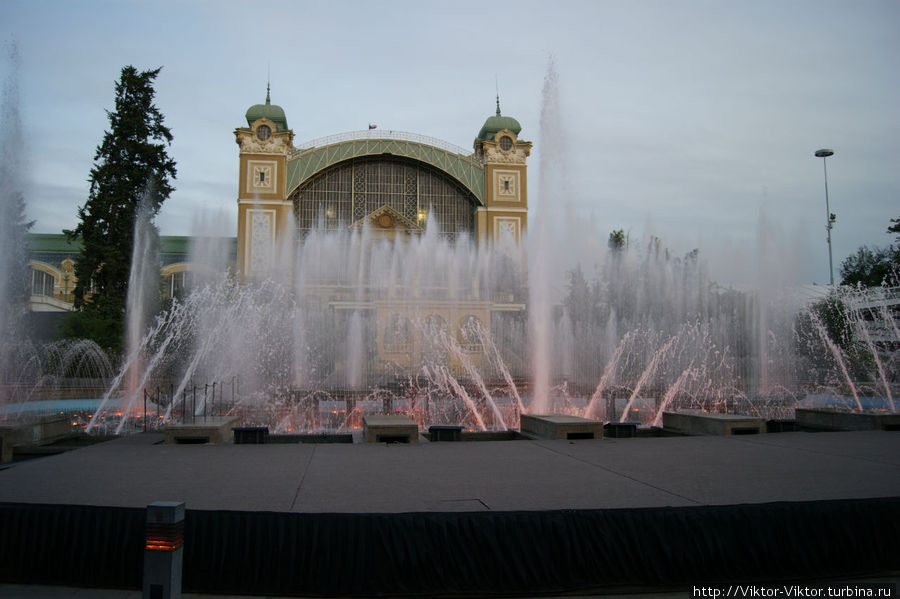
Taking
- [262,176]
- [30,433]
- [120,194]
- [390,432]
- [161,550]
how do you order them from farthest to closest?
[262,176] < [120,194] < [390,432] < [30,433] < [161,550]

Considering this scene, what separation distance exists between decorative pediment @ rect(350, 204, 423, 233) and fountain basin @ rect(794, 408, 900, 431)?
1526 inches

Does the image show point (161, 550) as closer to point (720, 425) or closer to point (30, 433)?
point (30, 433)

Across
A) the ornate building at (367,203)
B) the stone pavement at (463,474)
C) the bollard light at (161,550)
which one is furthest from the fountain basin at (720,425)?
the ornate building at (367,203)

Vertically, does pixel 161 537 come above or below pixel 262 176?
below

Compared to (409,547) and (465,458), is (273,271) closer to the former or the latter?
(465,458)

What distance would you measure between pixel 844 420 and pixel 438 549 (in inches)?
472

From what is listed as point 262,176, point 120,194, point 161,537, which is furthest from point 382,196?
point 161,537

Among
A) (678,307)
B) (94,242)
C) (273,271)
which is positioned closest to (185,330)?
(94,242)

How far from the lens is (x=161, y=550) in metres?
4.46

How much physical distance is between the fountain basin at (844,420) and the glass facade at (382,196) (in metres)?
39.5

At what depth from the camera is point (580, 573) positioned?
5.34 metres

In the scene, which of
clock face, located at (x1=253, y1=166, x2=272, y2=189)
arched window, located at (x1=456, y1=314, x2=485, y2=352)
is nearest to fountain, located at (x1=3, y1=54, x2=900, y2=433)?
arched window, located at (x1=456, y1=314, x2=485, y2=352)

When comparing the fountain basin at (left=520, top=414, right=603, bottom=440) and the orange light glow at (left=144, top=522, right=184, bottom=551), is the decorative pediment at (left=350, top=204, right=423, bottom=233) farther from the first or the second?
the orange light glow at (left=144, top=522, right=184, bottom=551)

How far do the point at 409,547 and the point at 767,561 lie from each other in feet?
9.58
